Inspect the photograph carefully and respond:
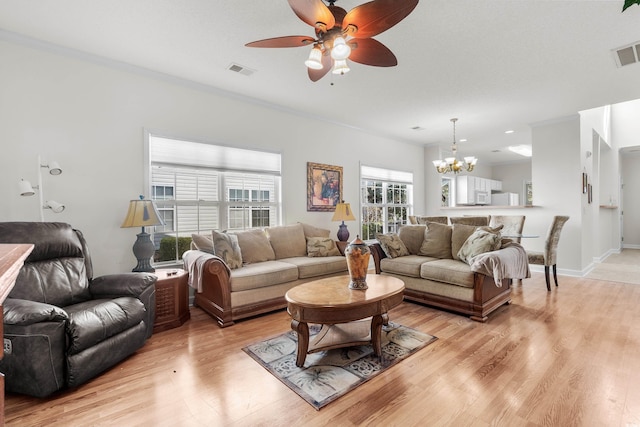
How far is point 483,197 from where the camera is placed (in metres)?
8.73

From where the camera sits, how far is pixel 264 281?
10.6 ft

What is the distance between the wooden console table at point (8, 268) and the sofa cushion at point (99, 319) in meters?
1.12

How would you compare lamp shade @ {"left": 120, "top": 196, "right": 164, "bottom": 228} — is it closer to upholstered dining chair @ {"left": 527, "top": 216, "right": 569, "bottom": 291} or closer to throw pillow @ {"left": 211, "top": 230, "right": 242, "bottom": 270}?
throw pillow @ {"left": 211, "top": 230, "right": 242, "bottom": 270}

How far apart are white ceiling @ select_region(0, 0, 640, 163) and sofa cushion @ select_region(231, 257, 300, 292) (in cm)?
221

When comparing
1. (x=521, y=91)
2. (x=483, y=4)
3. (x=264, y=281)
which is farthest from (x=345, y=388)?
(x=521, y=91)

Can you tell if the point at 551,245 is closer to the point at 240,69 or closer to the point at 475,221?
the point at 475,221

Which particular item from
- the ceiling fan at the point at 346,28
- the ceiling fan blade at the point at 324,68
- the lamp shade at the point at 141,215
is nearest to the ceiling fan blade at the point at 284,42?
the ceiling fan at the point at 346,28

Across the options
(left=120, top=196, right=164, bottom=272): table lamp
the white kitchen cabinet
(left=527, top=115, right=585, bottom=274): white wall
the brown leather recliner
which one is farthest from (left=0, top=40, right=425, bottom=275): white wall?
the white kitchen cabinet

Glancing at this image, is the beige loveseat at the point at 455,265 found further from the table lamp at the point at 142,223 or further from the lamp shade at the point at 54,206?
the lamp shade at the point at 54,206

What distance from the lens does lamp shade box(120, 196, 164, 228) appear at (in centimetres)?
289

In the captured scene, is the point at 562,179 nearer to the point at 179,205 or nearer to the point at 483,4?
the point at 483,4

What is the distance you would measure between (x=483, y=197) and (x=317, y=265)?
7.07 m

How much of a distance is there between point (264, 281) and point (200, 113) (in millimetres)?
2245

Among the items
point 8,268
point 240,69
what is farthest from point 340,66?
point 8,268
